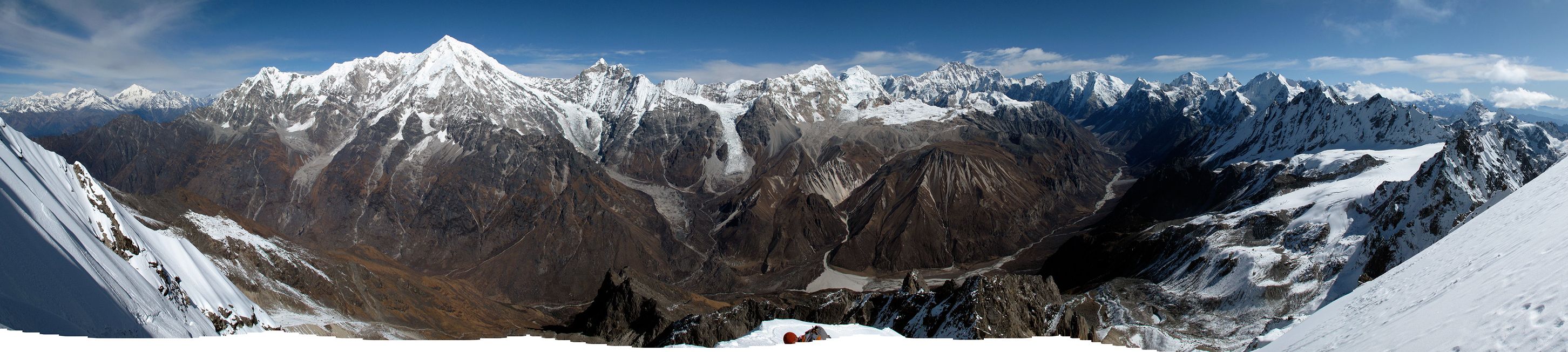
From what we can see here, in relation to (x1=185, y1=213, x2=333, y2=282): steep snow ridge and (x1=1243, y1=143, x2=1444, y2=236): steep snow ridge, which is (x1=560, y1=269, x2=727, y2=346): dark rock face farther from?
(x1=1243, y1=143, x2=1444, y2=236): steep snow ridge

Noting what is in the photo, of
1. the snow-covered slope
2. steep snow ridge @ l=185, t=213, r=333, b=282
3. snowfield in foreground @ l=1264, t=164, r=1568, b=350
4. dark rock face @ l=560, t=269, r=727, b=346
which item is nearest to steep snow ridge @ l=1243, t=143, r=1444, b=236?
snowfield in foreground @ l=1264, t=164, r=1568, b=350

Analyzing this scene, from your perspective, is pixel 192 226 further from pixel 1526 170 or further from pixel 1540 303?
pixel 1526 170

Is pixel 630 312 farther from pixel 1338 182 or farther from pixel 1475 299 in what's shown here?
pixel 1338 182

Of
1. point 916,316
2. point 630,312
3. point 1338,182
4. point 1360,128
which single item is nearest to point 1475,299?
point 916,316

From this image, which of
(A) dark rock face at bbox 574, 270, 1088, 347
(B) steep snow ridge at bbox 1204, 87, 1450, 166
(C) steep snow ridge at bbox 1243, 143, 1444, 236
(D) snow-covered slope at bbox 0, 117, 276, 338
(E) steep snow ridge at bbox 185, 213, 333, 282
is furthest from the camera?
(B) steep snow ridge at bbox 1204, 87, 1450, 166

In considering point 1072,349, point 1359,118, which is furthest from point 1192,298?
point 1359,118
